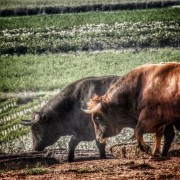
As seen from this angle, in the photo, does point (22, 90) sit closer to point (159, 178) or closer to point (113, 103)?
point (113, 103)

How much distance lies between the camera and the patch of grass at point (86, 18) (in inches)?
237

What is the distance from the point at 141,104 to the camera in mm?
5410

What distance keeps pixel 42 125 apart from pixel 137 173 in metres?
1.26

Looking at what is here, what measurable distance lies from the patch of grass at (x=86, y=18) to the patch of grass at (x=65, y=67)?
13.7 inches

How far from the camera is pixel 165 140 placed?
555 cm

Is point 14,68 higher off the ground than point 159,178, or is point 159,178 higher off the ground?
point 14,68

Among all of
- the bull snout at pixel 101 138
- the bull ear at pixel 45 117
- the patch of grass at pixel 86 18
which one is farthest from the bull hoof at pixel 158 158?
the patch of grass at pixel 86 18

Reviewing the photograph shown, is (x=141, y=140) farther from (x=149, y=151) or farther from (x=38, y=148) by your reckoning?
(x=38, y=148)

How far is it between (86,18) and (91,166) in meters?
1.64

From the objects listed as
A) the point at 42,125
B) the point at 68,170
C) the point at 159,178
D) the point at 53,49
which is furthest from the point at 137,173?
→ the point at 53,49

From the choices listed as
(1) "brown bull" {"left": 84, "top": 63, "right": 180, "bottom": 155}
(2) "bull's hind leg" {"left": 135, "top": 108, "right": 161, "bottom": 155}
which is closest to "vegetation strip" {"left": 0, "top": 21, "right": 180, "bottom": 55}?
(1) "brown bull" {"left": 84, "top": 63, "right": 180, "bottom": 155}

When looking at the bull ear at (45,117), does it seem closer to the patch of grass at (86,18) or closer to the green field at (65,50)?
the green field at (65,50)

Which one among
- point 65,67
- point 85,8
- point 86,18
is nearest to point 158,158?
point 65,67

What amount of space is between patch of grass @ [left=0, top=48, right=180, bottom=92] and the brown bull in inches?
12.8
